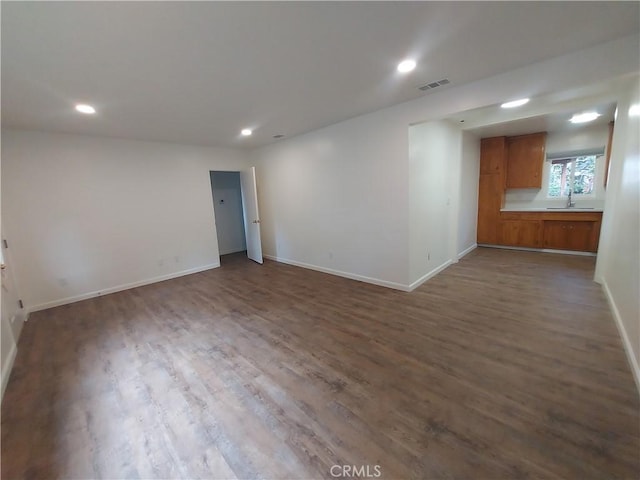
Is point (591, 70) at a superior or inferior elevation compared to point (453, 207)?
superior

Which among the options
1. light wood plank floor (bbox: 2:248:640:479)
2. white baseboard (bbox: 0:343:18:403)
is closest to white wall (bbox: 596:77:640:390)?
light wood plank floor (bbox: 2:248:640:479)

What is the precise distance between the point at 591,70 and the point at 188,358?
171 inches

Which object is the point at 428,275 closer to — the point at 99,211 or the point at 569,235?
the point at 569,235

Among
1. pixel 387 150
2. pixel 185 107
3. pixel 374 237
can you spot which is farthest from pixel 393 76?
pixel 185 107

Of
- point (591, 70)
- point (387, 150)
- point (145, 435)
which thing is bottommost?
point (145, 435)

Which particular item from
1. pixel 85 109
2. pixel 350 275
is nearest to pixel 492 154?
pixel 350 275

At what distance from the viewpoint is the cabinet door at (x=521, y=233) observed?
549cm

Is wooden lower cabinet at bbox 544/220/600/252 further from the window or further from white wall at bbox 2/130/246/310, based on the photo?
white wall at bbox 2/130/246/310

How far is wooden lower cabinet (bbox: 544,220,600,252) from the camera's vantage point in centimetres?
490

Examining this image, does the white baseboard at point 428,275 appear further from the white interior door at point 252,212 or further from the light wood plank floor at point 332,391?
the white interior door at point 252,212

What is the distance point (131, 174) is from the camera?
14.6ft

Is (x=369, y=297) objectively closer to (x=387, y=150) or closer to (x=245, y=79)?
(x=387, y=150)

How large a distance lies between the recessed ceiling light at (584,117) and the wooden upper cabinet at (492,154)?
3.94 feet

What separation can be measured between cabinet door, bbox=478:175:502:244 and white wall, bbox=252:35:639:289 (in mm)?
3666
